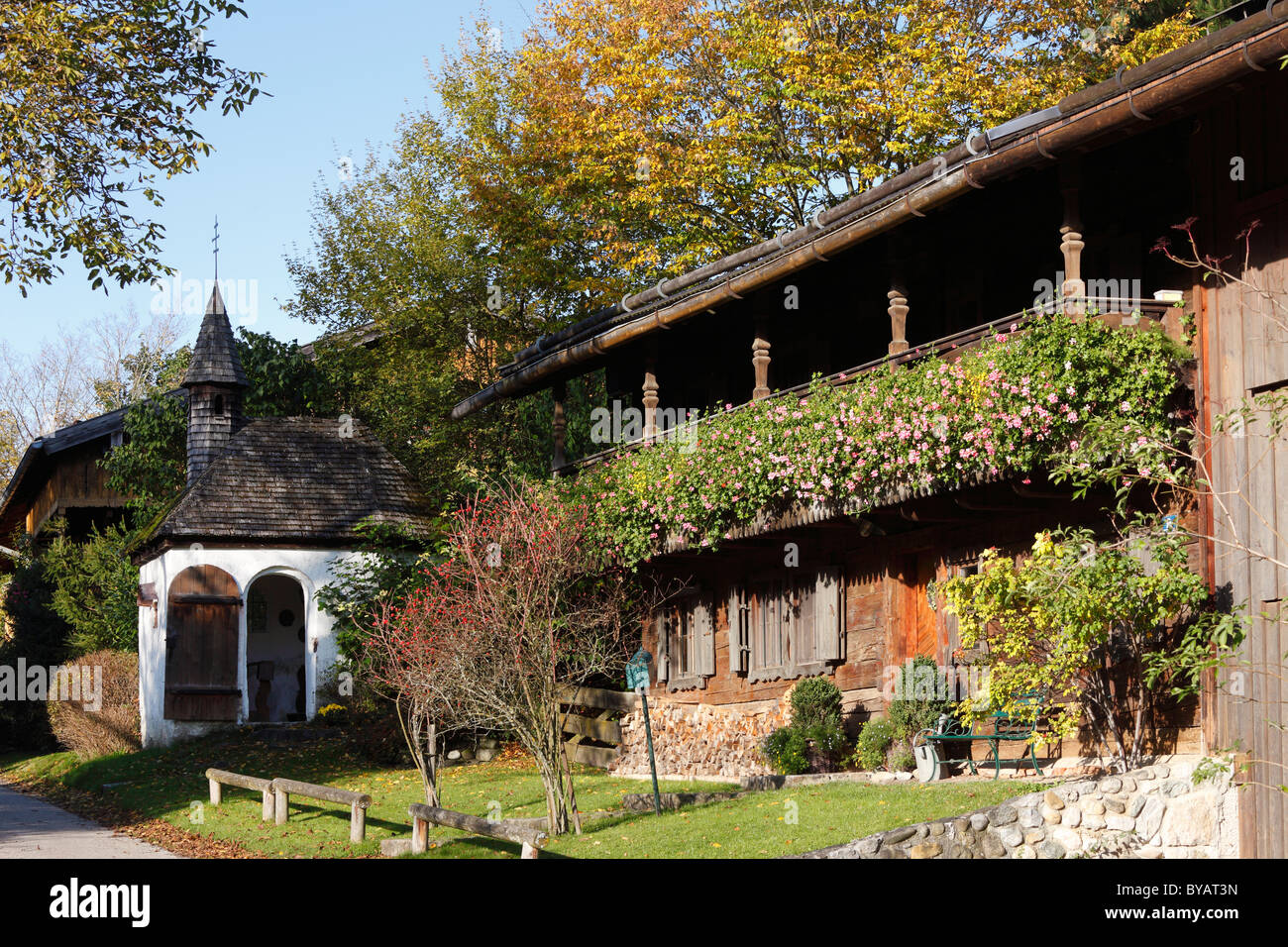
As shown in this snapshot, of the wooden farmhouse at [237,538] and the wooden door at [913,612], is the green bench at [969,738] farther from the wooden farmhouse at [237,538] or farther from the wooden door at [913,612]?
the wooden farmhouse at [237,538]

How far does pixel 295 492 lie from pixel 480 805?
11.8m

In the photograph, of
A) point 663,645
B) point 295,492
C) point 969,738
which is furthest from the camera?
point 295,492

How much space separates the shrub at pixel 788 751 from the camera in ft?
56.9

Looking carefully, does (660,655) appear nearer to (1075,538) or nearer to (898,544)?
(898,544)

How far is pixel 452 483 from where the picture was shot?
31438 millimetres

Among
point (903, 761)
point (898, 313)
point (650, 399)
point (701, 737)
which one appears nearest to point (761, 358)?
point (650, 399)

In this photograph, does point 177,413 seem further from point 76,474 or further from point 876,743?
point 876,743

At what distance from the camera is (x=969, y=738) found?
47.8 ft

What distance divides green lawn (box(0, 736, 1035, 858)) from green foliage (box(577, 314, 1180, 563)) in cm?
319

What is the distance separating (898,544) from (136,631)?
18.7 m

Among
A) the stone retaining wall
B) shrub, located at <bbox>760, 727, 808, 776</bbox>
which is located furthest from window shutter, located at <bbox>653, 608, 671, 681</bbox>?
the stone retaining wall

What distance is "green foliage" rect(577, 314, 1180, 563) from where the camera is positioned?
13.1 metres

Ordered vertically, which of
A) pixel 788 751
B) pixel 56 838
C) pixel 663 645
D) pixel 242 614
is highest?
pixel 242 614
